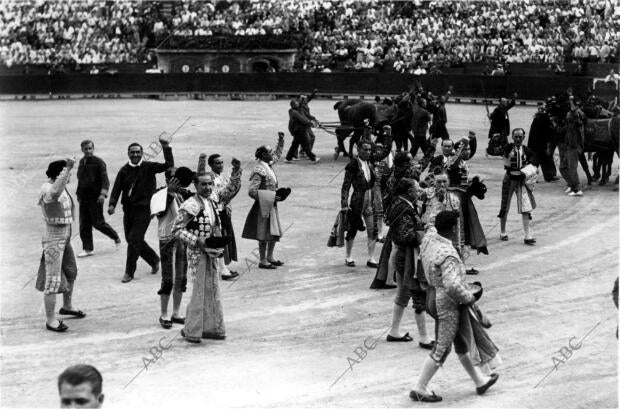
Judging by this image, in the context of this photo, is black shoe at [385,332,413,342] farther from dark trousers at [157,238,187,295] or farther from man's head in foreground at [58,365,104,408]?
man's head in foreground at [58,365,104,408]

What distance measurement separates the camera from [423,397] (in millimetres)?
8781

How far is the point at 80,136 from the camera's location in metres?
27.9

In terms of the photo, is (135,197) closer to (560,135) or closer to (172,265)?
(172,265)

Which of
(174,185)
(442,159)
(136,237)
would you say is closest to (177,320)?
(174,185)

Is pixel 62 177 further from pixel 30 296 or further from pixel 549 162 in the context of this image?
pixel 549 162

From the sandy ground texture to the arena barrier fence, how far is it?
62.1 feet

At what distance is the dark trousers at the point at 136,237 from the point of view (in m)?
13.1

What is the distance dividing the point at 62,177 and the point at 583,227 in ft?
27.8

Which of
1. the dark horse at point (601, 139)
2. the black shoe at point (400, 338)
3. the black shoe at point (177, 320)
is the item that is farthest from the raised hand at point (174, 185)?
the dark horse at point (601, 139)

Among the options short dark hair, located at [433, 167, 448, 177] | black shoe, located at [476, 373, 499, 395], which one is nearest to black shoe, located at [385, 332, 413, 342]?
black shoe, located at [476, 373, 499, 395]

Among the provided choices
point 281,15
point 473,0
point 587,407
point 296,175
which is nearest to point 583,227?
point 296,175

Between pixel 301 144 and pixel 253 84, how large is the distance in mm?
19485

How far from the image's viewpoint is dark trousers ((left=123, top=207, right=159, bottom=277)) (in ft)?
42.9

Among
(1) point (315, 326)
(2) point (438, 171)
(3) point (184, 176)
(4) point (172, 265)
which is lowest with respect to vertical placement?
(1) point (315, 326)
